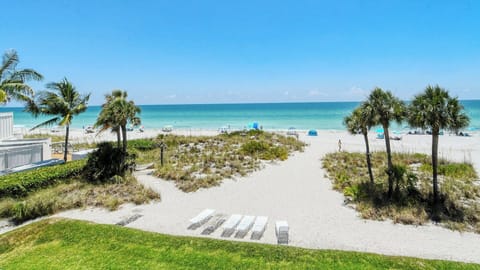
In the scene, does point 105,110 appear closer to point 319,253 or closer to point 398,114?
point 319,253

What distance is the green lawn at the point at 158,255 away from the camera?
4668 millimetres

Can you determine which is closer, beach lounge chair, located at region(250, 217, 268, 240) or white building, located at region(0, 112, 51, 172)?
beach lounge chair, located at region(250, 217, 268, 240)

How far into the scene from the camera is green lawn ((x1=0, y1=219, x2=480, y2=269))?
4.67 meters

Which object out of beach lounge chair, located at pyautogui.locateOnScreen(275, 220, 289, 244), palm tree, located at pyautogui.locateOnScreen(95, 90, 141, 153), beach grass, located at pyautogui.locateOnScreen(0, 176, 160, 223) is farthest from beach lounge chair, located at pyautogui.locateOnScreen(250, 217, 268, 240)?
palm tree, located at pyautogui.locateOnScreen(95, 90, 141, 153)

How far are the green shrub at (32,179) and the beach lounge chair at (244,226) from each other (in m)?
7.94

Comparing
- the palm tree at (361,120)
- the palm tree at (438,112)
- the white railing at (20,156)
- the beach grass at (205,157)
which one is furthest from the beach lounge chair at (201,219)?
the white railing at (20,156)

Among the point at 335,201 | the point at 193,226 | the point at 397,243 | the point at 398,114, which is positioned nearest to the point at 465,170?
the point at 398,114

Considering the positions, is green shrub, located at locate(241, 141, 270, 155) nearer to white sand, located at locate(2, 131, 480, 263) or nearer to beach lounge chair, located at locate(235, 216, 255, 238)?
white sand, located at locate(2, 131, 480, 263)

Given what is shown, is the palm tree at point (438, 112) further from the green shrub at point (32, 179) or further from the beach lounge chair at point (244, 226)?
the green shrub at point (32, 179)

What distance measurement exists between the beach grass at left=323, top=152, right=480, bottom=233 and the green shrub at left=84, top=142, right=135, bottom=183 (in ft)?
33.3

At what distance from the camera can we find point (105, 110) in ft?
37.9

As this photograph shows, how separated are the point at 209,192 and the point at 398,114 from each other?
26.1 ft

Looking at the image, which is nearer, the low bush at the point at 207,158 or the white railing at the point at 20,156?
the white railing at the point at 20,156

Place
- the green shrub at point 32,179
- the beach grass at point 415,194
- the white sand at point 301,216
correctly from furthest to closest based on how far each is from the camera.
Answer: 1. the green shrub at point 32,179
2. the beach grass at point 415,194
3. the white sand at point 301,216
